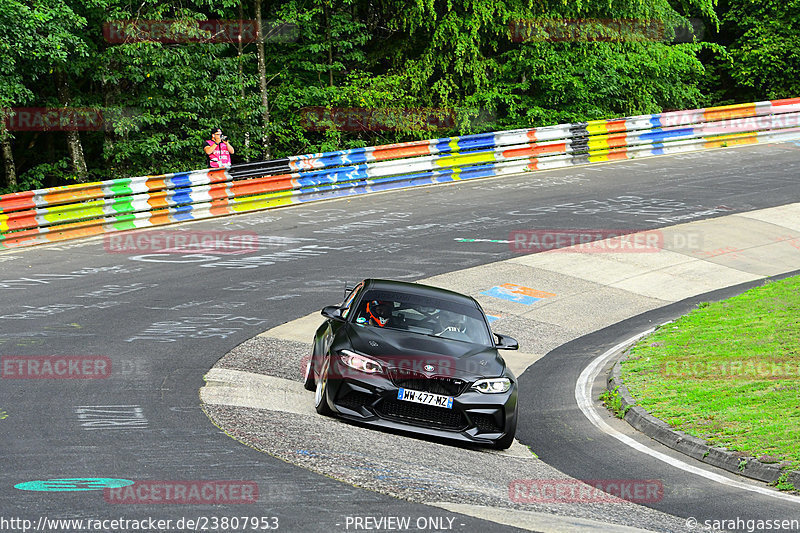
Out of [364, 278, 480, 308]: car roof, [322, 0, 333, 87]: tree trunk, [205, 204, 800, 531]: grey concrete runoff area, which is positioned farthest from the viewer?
[322, 0, 333, 87]: tree trunk

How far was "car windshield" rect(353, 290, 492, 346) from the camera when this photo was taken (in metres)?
10.6

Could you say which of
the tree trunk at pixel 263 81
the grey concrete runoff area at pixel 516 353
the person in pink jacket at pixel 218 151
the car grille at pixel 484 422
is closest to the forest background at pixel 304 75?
the tree trunk at pixel 263 81

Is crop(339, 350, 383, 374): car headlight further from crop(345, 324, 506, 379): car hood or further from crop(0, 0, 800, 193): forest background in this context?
crop(0, 0, 800, 193): forest background

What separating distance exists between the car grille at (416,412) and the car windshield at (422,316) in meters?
1.23

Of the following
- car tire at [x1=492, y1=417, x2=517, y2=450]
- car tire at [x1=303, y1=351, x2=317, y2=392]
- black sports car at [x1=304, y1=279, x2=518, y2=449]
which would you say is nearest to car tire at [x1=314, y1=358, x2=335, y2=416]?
black sports car at [x1=304, y1=279, x2=518, y2=449]

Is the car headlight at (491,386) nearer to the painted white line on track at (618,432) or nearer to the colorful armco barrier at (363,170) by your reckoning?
the painted white line on track at (618,432)

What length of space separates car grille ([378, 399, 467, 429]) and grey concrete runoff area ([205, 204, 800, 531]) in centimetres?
21

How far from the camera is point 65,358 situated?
462 inches

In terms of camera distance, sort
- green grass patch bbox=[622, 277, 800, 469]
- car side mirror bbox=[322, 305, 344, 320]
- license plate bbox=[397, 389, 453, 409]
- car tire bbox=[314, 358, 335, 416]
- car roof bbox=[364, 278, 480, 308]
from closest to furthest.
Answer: license plate bbox=[397, 389, 453, 409] → car tire bbox=[314, 358, 335, 416] → green grass patch bbox=[622, 277, 800, 469] → car side mirror bbox=[322, 305, 344, 320] → car roof bbox=[364, 278, 480, 308]

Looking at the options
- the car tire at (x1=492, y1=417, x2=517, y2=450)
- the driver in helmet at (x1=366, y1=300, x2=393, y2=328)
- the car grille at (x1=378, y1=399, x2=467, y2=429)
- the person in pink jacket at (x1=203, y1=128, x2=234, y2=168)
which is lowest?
the car tire at (x1=492, y1=417, x2=517, y2=450)

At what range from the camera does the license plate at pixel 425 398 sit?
30.8ft

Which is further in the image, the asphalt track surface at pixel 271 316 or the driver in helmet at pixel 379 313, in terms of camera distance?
the driver in helmet at pixel 379 313


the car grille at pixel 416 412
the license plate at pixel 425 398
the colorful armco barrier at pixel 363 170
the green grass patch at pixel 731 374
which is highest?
the colorful armco barrier at pixel 363 170

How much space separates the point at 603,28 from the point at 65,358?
24.7 meters
